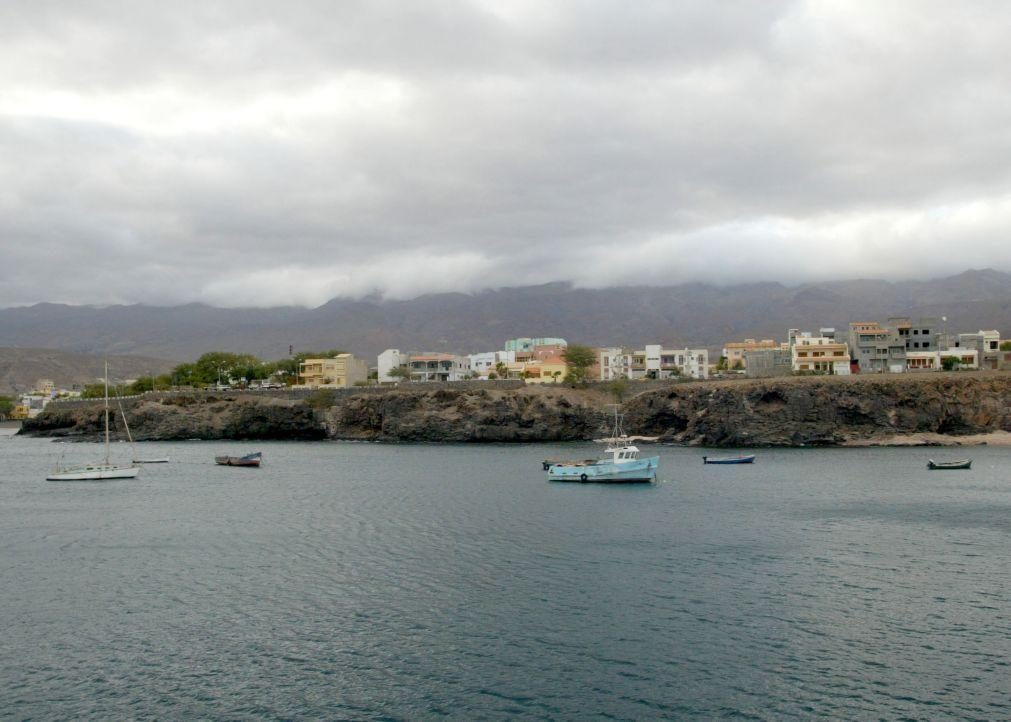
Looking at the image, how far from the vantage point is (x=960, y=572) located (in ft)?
119

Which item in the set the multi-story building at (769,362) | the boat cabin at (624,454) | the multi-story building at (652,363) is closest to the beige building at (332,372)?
the multi-story building at (652,363)

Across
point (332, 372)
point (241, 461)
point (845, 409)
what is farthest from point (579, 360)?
point (241, 461)

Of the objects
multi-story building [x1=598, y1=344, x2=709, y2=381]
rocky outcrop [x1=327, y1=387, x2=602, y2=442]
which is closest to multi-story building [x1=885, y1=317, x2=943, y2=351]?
multi-story building [x1=598, y1=344, x2=709, y2=381]

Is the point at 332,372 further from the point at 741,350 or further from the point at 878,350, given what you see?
the point at 878,350

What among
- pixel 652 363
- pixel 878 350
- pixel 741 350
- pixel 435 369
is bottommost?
pixel 878 350

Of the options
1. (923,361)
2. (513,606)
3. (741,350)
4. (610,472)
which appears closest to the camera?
(513,606)

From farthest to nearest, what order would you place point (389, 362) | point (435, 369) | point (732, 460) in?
point (389, 362) → point (435, 369) → point (732, 460)

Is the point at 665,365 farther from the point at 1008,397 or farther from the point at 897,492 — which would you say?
the point at 897,492

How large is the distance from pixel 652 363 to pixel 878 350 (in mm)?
41812

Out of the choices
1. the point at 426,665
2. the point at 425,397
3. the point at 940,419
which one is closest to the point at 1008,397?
the point at 940,419

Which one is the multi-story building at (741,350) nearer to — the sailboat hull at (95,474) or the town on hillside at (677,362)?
the town on hillside at (677,362)

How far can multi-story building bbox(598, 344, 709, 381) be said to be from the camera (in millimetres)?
159750

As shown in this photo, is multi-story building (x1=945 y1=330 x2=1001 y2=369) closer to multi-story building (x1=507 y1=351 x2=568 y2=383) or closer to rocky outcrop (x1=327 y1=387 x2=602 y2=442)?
rocky outcrop (x1=327 y1=387 x2=602 y2=442)

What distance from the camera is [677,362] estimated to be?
532ft
